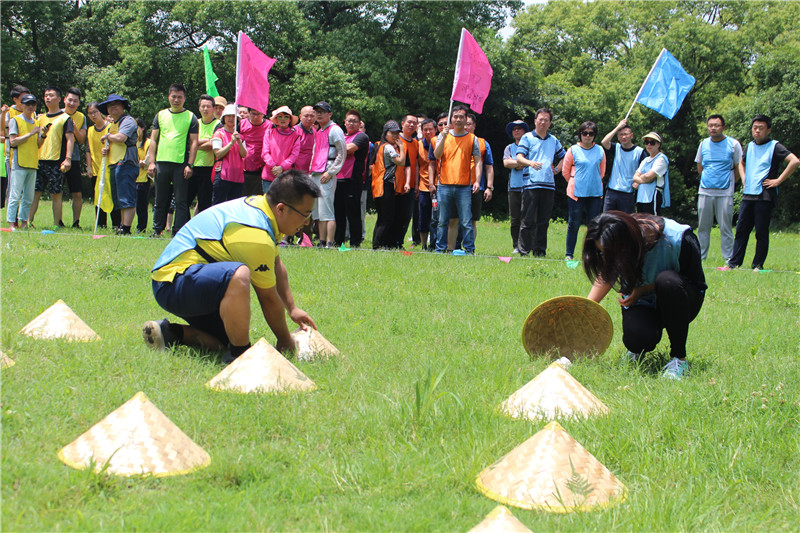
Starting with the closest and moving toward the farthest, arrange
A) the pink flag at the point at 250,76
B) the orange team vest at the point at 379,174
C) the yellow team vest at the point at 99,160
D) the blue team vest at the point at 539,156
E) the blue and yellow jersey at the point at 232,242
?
the blue and yellow jersey at the point at 232,242 < the pink flag at the point at 250,76 < the blue team vest at the point at 539,156 < the orange team vest at the point at 379,174 < the yellow team vest at the point at 99,160

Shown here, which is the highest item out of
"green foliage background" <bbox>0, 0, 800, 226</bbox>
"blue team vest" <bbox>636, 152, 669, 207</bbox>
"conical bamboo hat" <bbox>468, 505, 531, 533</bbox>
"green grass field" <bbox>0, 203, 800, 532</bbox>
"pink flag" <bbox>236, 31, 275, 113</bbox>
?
"green foliage background" <bbox>0, 0, 800, 226</bbox>

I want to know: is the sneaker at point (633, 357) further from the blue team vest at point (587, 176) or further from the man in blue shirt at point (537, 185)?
the blue team vest at point (587, 176)

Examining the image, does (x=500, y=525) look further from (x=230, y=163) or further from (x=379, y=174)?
(x=379, y=174)

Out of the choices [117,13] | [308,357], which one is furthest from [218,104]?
[117,13]

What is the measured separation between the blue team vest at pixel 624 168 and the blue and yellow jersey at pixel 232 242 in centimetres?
734

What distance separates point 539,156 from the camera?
1070 centimetres

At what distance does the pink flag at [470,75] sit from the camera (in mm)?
10805

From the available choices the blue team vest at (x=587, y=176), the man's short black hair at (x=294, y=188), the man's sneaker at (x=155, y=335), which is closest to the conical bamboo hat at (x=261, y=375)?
the man's sneaker at (x=155, y=335)

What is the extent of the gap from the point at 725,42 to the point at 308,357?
44131 millimetres

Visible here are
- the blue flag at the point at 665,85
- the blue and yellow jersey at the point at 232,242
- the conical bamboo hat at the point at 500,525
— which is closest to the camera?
the conical bamboo hat at the point at 500,525

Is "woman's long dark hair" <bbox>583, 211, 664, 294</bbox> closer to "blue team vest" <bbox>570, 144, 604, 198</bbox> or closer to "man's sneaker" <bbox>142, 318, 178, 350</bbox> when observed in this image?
"man's sneaker" <bbox>142, 318, 178, 350</bbox>

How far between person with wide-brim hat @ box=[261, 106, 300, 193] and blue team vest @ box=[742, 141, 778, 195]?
21.3ft

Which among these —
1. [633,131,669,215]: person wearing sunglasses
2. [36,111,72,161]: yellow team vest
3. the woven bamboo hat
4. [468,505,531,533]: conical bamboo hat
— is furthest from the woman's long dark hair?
[36,111,72,161]: yellow team vest

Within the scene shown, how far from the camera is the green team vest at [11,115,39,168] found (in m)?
10.7
